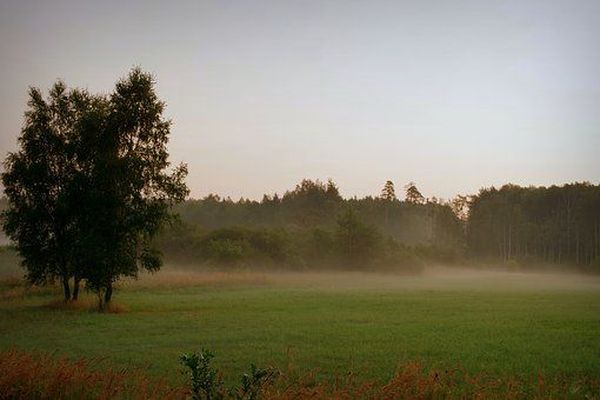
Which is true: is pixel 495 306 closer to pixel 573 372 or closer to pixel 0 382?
pixel 573 372

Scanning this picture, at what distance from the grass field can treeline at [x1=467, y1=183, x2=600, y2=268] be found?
323ft

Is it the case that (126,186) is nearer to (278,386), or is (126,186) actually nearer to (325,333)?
(325,333)

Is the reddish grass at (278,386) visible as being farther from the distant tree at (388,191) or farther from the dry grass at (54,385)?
the distant tree at (388,191)

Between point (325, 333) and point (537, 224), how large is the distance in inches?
5389

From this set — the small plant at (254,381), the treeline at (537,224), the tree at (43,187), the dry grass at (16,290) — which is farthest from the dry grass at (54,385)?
the treeline at (537,224)

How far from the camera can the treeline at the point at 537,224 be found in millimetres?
129500

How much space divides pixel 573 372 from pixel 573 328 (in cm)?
1110

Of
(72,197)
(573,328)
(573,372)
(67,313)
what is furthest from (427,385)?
(72,197)

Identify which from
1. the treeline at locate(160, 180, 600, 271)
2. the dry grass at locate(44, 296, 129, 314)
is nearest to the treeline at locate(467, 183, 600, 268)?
the treeline at locate(160, 180, 600, 271)

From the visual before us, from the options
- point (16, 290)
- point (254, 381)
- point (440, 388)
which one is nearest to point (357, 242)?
point (16, 290)

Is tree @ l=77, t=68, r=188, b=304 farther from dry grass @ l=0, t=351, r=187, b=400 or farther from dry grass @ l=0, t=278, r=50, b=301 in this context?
dry grass @ l=0, t=351, r=187, b=400

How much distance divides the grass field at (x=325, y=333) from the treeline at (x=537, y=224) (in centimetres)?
9838

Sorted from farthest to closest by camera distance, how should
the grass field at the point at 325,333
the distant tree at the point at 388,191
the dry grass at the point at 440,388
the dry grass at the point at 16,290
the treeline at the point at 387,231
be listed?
the distant tree at the point at 388,191, the treeline at the point at 387,231, the dry grass at the point at 16,290, the grass field at the point at 325,333, the dry grass at the point at 440,388

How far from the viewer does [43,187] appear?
37375 millimetres
